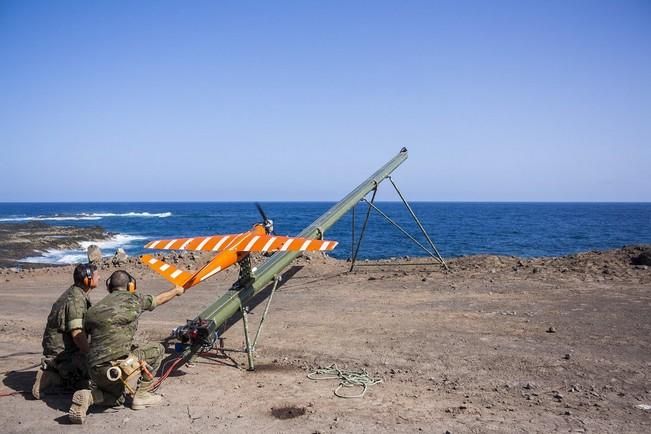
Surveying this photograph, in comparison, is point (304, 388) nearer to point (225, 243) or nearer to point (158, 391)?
point (158, 391)

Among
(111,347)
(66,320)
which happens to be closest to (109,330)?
(111,347)

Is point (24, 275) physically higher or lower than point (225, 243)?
lower

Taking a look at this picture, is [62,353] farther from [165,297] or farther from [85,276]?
[165,297]

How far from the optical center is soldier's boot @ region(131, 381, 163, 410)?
6.97 metres

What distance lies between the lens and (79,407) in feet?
21.4

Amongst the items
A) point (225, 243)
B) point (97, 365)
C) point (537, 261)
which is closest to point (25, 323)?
point (225, 243)

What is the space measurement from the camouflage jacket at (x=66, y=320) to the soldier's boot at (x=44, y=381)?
0.98ft

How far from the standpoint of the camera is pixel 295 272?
18969 mm

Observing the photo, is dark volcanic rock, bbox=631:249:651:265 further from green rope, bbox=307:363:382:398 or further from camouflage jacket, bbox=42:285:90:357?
camouflage jacket, bbox=42:285:90:357

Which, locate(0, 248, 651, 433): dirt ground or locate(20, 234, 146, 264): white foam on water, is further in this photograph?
locate(20, 234, 146, 264): white foam on water

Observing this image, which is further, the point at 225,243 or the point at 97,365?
A: the point at 225,243

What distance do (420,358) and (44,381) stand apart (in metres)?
6.64

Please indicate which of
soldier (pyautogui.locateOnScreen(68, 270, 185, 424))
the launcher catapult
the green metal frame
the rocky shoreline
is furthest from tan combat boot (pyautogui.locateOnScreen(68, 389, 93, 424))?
the rocky shoreline

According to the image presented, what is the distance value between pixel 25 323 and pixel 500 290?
45.4 ft
